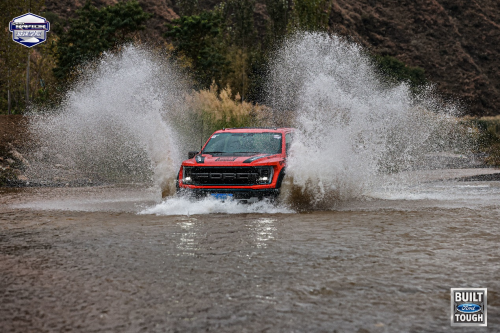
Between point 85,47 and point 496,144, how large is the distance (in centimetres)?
2791

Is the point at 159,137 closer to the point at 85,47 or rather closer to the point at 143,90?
the point at 143,90

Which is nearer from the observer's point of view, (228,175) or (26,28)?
(228,175)

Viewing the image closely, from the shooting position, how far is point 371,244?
8328 millimetres

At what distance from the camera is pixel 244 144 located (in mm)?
13570

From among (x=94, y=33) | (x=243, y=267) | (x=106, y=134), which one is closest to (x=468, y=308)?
(x=243, y=267)

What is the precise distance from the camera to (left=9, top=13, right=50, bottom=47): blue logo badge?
97.6 feet

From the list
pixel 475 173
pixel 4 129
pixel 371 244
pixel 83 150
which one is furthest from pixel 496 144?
pixel 371 244

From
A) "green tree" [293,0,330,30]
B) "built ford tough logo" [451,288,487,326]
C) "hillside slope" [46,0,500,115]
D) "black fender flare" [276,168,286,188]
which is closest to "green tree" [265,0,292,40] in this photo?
"green tree" [293,0,330,30]

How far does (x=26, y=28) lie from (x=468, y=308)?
2925cm

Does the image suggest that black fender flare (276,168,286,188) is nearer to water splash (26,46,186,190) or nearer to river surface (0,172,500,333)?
river surface (0,172,500,333)

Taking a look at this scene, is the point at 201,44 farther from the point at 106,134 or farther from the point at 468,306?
the point at 468,306

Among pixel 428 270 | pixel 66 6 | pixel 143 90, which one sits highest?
pixel 66 6

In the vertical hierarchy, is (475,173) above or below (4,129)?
below

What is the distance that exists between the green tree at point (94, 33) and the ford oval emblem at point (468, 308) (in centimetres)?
4228
